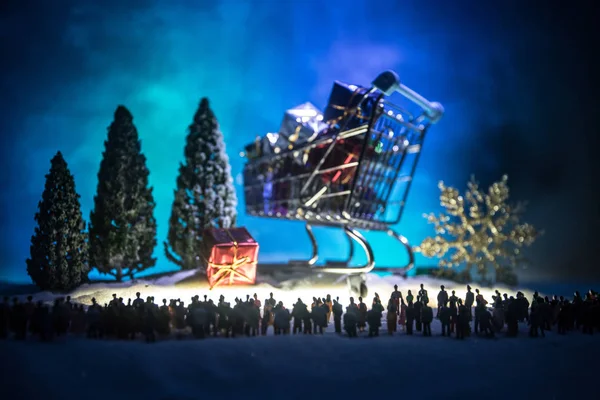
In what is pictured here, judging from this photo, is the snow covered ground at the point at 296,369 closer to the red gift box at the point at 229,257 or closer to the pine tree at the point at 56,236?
the red gift box at the point at 229,257

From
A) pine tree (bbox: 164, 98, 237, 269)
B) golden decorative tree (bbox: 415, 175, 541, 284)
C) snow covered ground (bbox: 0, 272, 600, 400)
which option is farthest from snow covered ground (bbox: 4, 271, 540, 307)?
snow covered ground (bbox: 0, 272, 600, 400)

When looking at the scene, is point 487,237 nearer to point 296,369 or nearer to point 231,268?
point 231,268

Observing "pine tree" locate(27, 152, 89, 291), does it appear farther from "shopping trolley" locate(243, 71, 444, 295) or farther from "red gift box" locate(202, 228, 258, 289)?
"shopping trolley" locate(243, 71, 444, 295)

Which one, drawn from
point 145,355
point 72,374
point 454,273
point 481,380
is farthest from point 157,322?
point 454,273

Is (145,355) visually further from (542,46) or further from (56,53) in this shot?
(542,46)

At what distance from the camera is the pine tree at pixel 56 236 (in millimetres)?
15867

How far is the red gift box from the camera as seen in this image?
17.2 m

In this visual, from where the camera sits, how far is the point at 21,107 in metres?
29.8

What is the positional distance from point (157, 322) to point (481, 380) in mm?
7572

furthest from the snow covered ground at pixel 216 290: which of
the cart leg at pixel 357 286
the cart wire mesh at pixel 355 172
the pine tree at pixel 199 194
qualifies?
the cart wire mesh at pixel 355 172

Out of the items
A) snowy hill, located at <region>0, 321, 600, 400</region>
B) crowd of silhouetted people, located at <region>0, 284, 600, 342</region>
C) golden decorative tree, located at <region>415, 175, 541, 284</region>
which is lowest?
snowy hill, located at <region>0, 321, 600, 400</region>

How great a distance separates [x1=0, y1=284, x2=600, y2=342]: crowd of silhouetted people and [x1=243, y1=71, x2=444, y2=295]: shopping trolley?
5.85 metres

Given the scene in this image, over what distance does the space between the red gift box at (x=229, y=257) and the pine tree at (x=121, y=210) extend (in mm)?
5178

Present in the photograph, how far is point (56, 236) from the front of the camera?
52.2 feet
